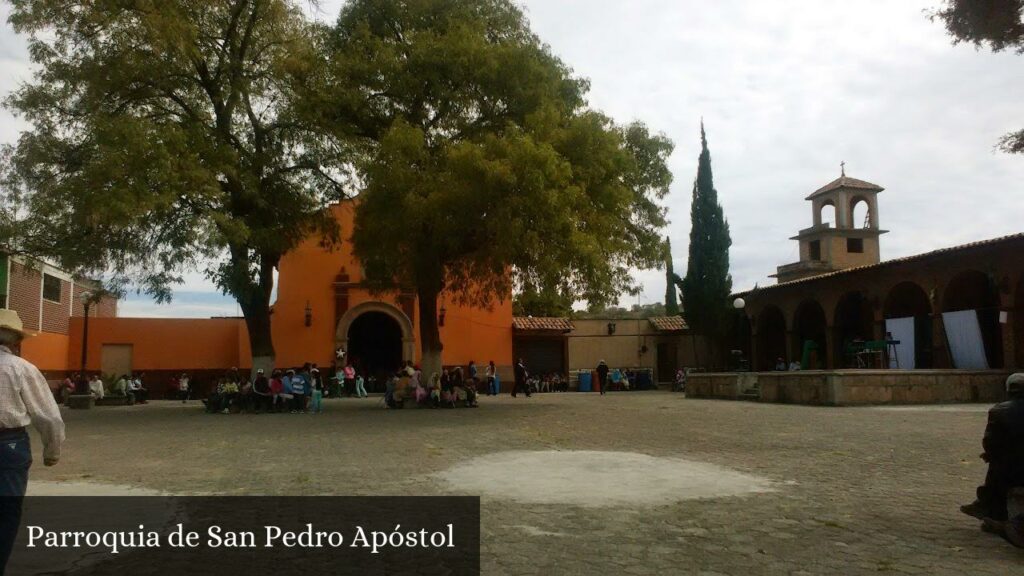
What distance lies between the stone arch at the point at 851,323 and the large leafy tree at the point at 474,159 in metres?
11.4

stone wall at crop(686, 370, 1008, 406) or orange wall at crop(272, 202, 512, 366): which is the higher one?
orange wall at crop(272, 202, 512, 366)

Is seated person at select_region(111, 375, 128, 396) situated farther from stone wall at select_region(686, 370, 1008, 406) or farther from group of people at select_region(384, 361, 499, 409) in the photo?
stone wall at select_region(686, 370, 1008, 406)

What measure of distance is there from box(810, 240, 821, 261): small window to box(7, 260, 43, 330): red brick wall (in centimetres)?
3779

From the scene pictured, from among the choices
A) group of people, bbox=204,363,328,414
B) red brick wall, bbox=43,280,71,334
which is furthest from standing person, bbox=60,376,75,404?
group of people, bbox=204,363,328,414

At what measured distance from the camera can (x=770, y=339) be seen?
3556 cm

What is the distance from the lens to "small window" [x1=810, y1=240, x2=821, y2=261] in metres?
44.2

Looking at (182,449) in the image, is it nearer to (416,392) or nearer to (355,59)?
(416,392)

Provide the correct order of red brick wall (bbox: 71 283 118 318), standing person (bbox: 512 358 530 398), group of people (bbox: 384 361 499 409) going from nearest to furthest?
group of people (bbox: 384 361 499 409) → standing person (bbox: 512 358 530 398) → red brick wall (bbox: 71 283 118 318)

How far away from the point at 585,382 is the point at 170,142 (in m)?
21.7

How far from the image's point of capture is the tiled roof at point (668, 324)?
36.9m

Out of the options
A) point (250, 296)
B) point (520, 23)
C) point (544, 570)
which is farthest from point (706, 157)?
point (544, 570)

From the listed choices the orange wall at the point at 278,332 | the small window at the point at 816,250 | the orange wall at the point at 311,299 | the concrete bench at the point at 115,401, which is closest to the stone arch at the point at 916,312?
the orange wall at the point at 311,299

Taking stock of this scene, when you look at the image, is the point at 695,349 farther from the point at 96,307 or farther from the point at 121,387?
the point at 96,307

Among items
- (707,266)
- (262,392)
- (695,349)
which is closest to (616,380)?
(695,349)
